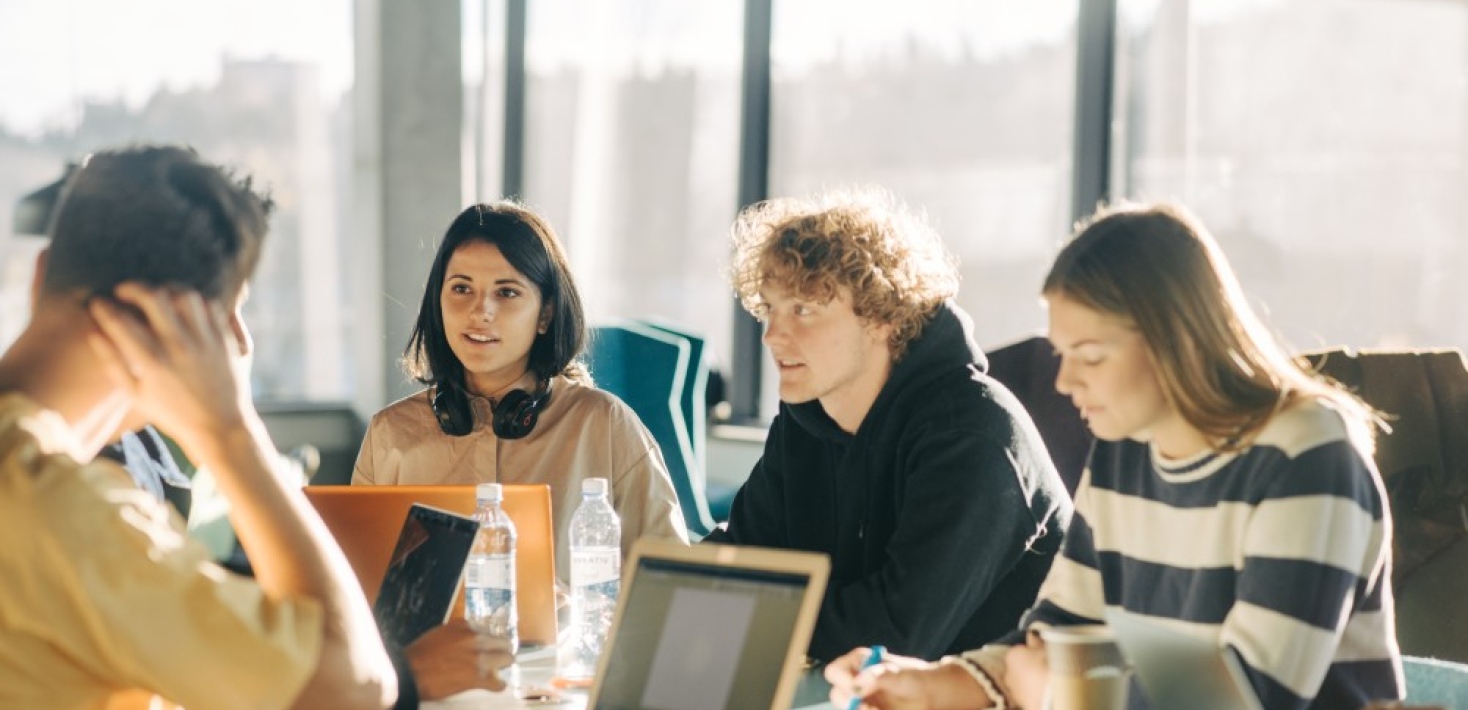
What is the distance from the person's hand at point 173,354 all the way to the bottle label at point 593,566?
3.24 feet

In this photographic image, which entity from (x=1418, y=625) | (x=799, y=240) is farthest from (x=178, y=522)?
(x=1418, y=625)

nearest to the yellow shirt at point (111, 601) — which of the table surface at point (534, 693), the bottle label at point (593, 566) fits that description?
the table surface at point (534, 693)

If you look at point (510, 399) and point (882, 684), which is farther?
point (510, 399)

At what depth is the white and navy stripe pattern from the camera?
1.55 meters

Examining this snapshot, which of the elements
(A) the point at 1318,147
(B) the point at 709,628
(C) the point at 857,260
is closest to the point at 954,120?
(A) the point at 1318,147

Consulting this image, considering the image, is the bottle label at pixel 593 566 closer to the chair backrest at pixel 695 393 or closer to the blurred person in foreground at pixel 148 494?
the blurred person in foreground at pixel 148 494

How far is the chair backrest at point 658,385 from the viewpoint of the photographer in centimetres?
342

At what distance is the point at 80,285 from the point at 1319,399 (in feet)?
3.83

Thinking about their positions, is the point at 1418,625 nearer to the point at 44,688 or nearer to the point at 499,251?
the point at 499,251

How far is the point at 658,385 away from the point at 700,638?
196 centimetres

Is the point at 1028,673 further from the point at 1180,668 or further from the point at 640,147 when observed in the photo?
the point at 640,147

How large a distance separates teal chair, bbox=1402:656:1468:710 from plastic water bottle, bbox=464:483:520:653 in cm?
105

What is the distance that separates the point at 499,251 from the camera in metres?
2.83

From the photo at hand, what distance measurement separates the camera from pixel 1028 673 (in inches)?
68.5
